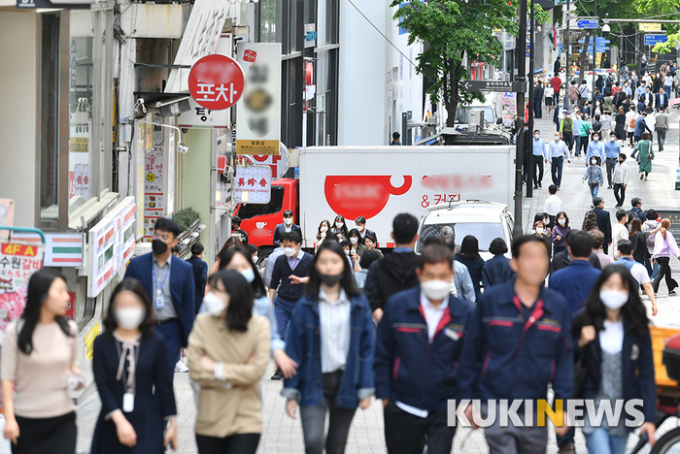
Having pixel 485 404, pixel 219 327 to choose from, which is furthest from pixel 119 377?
pixel 485 404

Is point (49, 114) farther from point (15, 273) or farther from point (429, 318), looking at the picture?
point (429, 318)

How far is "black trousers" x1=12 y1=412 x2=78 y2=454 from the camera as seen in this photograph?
590 centimetres

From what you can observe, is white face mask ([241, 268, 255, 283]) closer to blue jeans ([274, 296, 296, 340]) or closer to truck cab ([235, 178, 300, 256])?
blue jeans ([274, 296, 296, 340])

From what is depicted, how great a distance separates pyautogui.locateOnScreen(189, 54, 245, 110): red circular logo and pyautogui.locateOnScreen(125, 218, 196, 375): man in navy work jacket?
7.46m

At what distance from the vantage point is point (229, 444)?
5766mm

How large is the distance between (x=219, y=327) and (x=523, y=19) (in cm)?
1905

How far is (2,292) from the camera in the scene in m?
8.30

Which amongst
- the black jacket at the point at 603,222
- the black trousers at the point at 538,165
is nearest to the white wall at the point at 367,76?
the black trousers at the point at 538,165

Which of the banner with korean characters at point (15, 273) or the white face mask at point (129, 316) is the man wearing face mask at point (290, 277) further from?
the white face mask at point (129, 316)

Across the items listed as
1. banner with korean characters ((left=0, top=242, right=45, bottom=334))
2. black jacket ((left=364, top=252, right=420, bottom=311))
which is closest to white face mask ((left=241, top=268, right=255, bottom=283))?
black jacket ((left=364, top=252, right=420, bottom=311))

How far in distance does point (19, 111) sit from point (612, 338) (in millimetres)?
7325

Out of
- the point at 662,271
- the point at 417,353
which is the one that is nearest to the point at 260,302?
the point at 417,353

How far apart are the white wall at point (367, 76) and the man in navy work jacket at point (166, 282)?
2908cm

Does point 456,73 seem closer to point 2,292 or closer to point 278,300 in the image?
point 278,300
